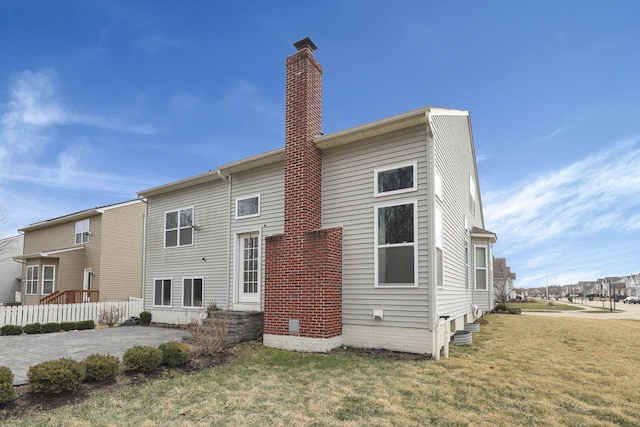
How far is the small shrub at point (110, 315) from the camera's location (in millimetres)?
14716

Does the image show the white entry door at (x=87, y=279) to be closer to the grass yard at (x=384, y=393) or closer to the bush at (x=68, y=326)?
the bush at (x=68, y=326)

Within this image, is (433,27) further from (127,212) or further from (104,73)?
(127,212)

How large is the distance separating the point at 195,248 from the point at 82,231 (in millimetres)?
11876

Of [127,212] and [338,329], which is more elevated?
[127,212]

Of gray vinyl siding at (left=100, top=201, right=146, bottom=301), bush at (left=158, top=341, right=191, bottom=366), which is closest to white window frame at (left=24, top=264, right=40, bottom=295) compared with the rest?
gray vinyl siding at (left=100, top=201, right=146, bottom=301)

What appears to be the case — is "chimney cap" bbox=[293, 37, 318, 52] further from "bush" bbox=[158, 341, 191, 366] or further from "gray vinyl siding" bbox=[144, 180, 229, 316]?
"bush" bbox=[158, 341, 191, 366]

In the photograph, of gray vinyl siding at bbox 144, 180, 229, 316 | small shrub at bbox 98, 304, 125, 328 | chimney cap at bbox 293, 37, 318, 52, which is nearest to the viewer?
chimney cap at bbox 293, 37, 318, 52

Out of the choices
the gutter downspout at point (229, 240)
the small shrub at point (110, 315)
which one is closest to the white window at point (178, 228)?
the gutter downspout at point (229, 240)

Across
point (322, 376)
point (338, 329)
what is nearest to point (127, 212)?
point (338, 329)

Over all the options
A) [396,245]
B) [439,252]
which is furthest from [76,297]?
[439,252]

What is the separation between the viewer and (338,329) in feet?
29.4

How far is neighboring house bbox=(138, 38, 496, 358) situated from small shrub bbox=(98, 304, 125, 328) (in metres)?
5.03

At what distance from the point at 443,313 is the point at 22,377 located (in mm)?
8131

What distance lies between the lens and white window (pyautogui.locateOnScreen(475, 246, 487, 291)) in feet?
52.7
